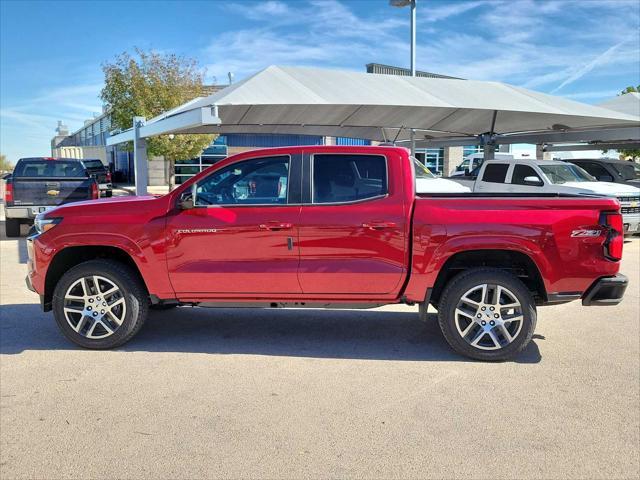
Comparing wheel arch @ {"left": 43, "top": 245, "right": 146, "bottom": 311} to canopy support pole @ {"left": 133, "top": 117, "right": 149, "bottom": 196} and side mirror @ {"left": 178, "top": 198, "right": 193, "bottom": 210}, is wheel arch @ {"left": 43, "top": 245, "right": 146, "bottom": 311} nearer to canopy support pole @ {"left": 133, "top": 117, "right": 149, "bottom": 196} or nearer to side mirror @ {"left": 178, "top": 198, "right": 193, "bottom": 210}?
side mirror @ {"left": 178, "top": 198, "right": 193, "bottom": 210}

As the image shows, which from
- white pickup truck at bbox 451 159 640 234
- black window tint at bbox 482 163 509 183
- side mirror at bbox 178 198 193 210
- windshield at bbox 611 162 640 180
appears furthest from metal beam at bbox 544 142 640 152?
side mirror at bbox 178 198 193 210

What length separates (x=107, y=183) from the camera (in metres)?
25.8

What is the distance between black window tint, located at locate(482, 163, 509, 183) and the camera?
1347cm

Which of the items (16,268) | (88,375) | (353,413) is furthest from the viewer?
(16,268)

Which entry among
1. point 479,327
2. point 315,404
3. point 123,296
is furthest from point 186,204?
point 479,327

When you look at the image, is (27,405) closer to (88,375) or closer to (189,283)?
(88,375)

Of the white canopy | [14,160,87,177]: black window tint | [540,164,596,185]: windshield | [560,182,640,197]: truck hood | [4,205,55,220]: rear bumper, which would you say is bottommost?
[4,205,55,220]: rear bumper

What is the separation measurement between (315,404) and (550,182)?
1025cm

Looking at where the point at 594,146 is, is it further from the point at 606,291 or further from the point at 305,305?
the point at 305,305

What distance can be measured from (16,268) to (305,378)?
721 cm

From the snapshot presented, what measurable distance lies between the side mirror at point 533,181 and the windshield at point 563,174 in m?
0.26

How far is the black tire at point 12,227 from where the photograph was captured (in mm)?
13328

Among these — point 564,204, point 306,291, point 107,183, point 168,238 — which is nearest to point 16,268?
point 168,238

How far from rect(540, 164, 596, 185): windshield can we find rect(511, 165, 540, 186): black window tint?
250 mm
